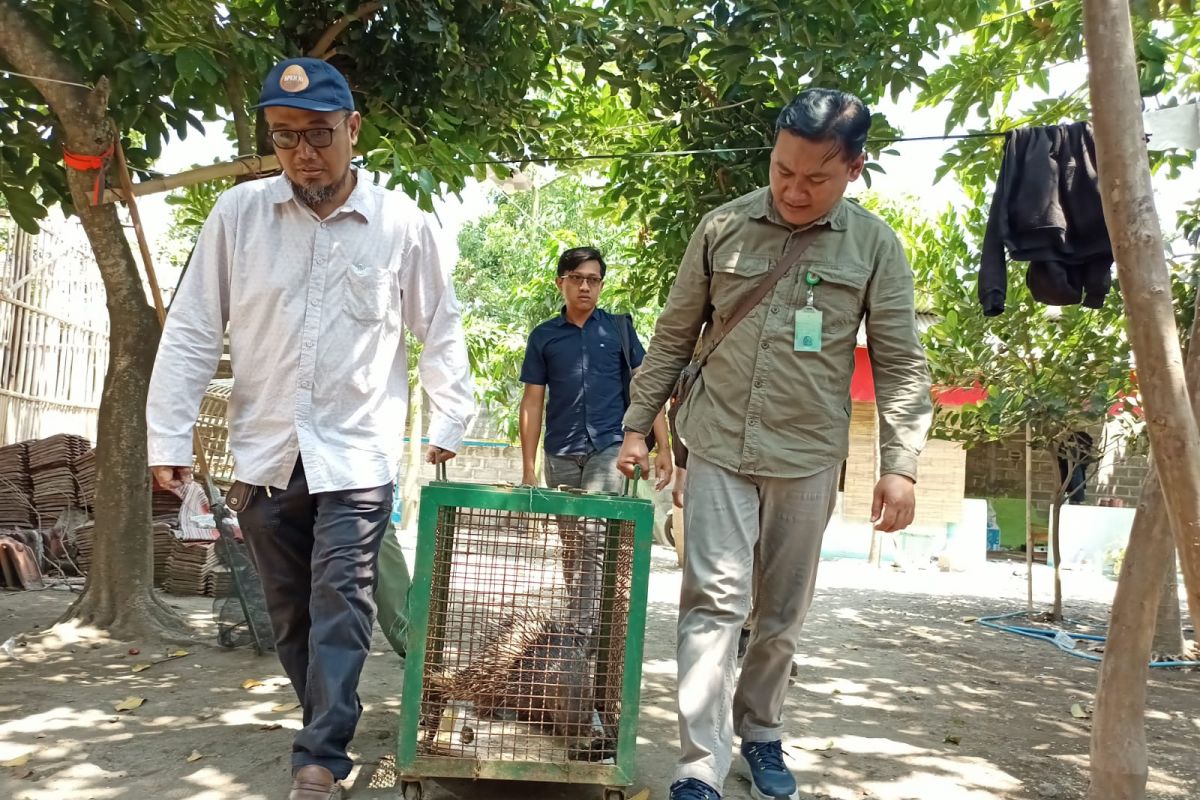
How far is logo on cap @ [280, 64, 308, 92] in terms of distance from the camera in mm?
3188

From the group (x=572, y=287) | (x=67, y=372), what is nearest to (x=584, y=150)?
(x=572, y=287)

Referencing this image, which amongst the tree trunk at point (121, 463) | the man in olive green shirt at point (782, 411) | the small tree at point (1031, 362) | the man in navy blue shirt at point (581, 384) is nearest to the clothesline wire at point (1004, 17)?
the small tree at point (1031, 362)

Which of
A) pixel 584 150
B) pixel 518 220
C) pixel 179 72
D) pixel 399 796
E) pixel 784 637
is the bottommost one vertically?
pixel 399 796

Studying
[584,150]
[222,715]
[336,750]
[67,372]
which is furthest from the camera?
[67,372]

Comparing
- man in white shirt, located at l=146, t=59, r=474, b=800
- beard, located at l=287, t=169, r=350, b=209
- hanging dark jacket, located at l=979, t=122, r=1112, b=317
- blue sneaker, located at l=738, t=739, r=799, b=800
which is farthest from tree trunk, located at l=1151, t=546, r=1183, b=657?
beard, located at l=287, t=169, r=350, b=209

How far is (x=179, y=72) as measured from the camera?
16.2ft

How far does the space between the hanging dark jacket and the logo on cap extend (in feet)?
10.5

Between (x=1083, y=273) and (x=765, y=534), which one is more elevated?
(x=1083, y=273)

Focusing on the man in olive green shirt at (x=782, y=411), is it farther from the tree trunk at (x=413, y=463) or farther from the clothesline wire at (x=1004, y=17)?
the tree trunk at (x=413, y=463)

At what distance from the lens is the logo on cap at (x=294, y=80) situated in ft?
10.5

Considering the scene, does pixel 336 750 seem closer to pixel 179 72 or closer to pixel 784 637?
pixel 784 637

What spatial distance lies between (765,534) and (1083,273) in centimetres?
262

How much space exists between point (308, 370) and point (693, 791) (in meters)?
1.62

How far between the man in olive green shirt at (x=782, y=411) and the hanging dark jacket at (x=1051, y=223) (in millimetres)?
1873
